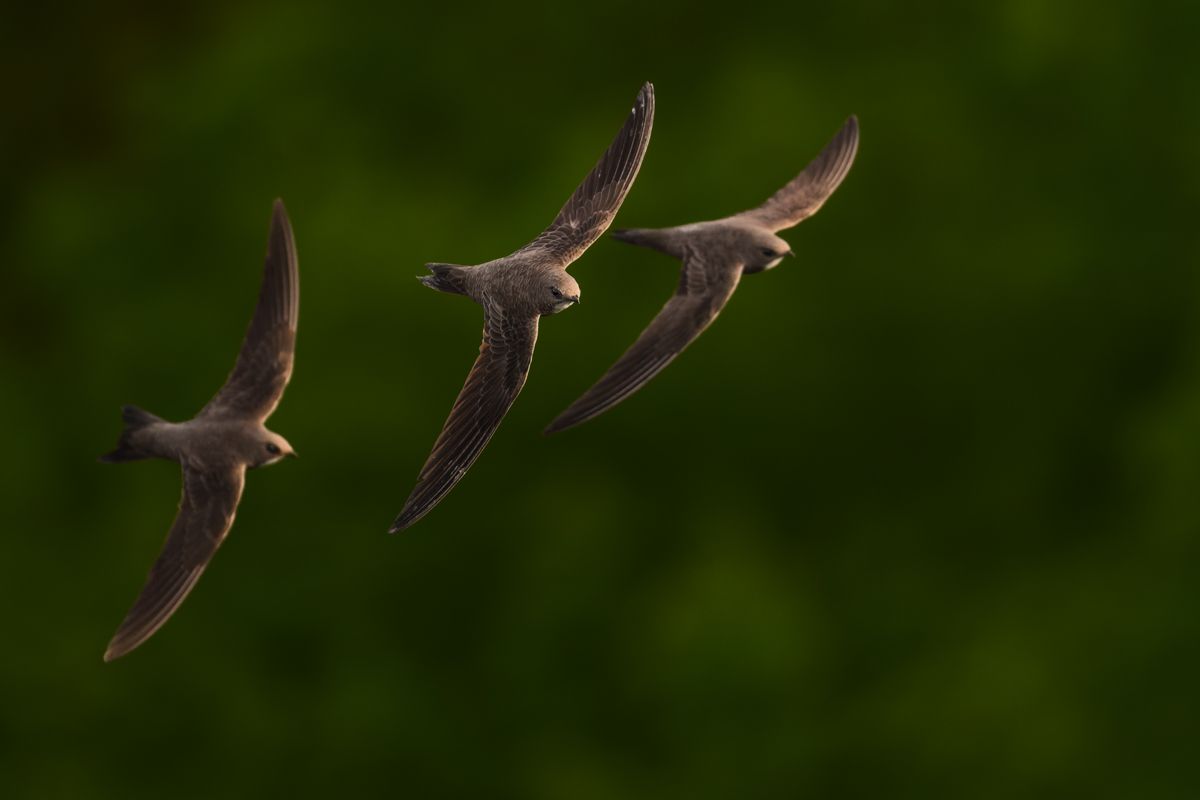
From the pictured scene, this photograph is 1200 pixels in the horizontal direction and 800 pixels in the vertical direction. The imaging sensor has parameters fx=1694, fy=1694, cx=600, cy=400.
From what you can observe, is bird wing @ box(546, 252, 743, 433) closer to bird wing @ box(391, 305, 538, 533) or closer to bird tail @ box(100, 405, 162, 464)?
bird wing @ box(391, 305, 538, 533)

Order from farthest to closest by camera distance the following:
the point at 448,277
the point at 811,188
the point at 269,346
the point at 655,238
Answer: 1. the point at 811,188
2. the point at 655,238
3. the point at 269,346
4. the point at 448,277

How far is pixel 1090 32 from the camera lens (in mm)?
21922

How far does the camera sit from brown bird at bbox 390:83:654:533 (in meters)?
9.30

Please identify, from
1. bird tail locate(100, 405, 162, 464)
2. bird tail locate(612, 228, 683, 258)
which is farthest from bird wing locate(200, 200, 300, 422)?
bird tail locate(612, 228, 683, 258)

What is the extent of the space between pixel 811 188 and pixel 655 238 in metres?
1.53

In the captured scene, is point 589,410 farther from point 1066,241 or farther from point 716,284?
point 1066,241

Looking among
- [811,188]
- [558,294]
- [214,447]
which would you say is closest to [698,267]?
[811,188]

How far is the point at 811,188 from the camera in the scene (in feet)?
38.6

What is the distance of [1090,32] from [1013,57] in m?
1.11

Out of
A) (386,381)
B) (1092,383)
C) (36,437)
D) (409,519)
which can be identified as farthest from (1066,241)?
(409,519)

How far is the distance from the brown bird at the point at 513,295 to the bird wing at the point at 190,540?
1.65 m

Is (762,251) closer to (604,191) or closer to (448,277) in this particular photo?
(604,191)

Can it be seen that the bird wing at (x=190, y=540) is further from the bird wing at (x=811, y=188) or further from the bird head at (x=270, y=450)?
the bird wing at (x=811, y=188)

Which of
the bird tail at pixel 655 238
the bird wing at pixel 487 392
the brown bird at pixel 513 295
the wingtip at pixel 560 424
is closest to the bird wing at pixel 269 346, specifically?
the brown bird at pixel 513 295
